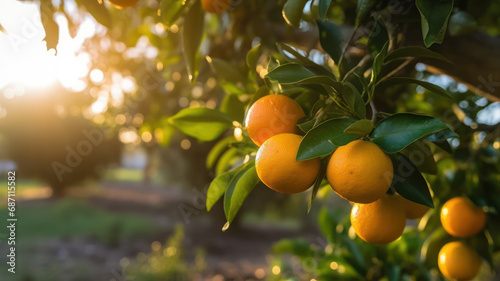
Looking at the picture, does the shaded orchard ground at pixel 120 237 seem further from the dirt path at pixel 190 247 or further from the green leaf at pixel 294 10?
the green leaf at pixel 294 10

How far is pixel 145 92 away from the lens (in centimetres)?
221

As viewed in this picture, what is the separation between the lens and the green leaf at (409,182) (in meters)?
0.55

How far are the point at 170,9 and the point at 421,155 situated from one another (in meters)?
0.61

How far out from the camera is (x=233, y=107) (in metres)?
0.85

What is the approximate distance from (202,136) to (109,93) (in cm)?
189

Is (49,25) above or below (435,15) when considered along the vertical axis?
above

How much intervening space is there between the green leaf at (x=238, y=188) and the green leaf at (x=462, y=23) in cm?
52

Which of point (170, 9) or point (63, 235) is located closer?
point (170, 9)

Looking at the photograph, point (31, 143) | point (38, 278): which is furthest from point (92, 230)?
point (31, 143)

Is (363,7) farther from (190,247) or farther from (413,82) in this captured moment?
(190,247)

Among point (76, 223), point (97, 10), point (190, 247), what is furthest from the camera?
point (76, 223)

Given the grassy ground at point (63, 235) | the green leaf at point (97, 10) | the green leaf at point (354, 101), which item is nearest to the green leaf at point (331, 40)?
the green leaf at point (354, 101)

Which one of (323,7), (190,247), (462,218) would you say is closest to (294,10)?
(323,7)

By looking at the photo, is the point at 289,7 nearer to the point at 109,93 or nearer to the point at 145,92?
the point at 145,92
